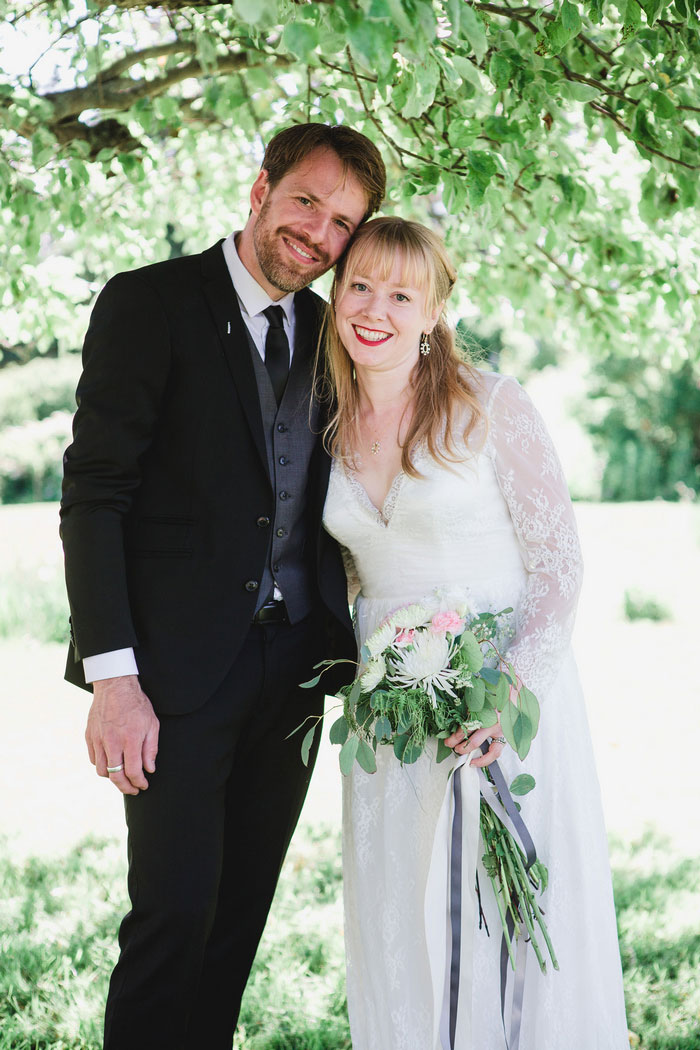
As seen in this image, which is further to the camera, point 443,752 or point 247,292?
point 247,292

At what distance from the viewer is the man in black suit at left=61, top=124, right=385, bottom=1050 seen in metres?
2.26

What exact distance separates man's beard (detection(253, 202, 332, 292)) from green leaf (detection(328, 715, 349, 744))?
112cm

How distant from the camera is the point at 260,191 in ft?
8.69

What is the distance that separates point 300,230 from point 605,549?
9649 mm

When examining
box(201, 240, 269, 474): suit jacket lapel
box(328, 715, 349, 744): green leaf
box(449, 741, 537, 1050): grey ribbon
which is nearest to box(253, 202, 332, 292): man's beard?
box(201, 240, 269, 474): suit jacket lapel

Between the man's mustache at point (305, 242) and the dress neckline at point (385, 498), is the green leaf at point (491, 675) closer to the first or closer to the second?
the dress neckline at point (385, 498)

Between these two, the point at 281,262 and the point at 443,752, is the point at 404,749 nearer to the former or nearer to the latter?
the point at 443,752

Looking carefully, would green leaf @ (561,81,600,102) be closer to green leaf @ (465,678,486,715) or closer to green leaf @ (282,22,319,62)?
green leaf @ (282,22,319,62)

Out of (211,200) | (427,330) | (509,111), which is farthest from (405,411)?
(211,200)

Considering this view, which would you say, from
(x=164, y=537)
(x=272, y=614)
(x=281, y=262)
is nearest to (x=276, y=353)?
(x=281, y=262)

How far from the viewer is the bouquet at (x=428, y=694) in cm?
209

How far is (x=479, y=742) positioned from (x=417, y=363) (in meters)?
1.03

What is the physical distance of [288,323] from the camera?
104 inches

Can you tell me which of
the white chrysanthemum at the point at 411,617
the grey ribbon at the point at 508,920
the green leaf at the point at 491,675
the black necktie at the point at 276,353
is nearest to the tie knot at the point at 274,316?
the black necktie at the point at 276,353
